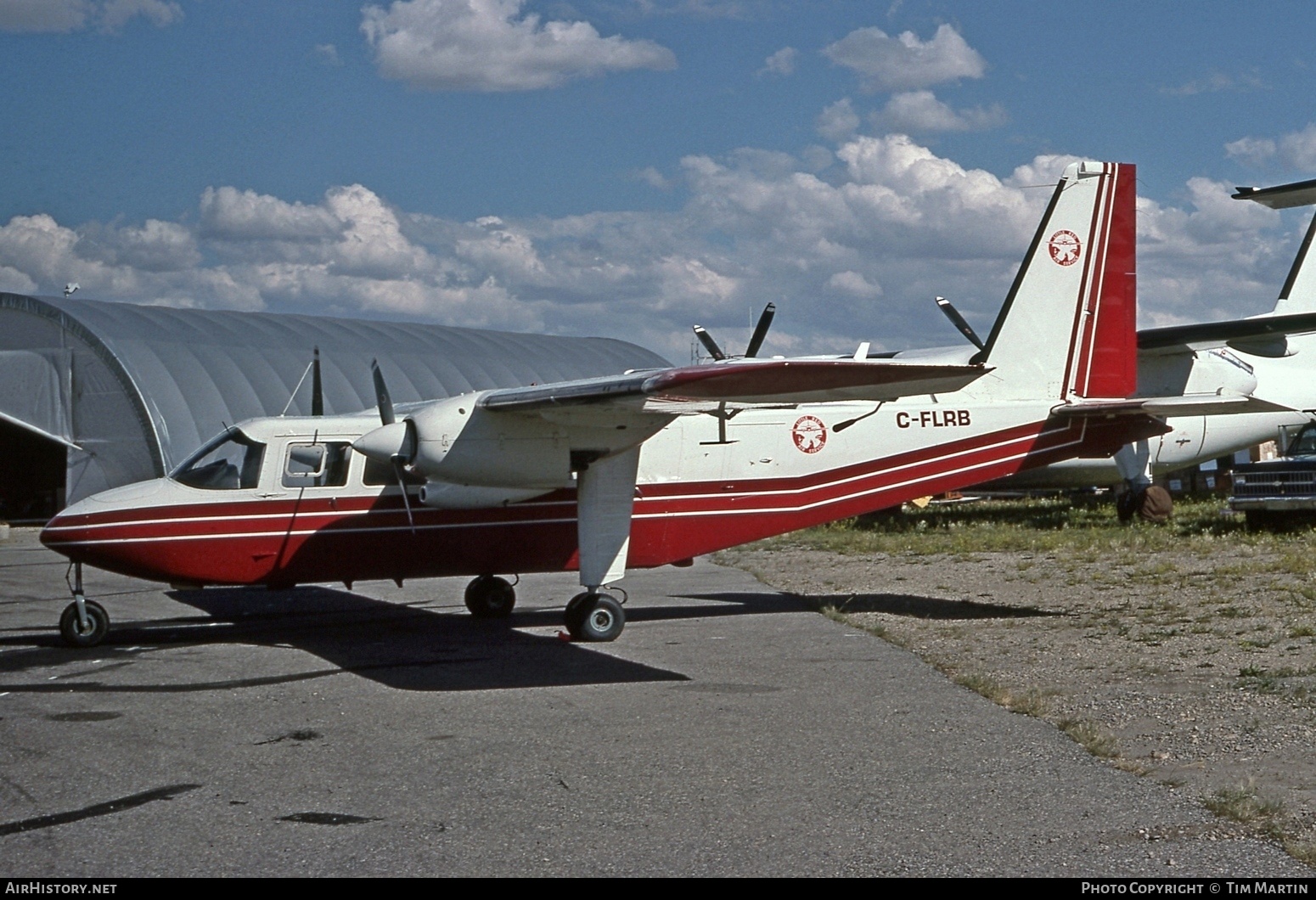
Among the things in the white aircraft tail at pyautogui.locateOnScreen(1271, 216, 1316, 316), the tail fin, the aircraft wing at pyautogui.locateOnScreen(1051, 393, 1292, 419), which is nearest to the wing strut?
the tail fin

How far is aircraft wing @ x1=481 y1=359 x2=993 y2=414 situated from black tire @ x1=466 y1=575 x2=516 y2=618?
4.63 m

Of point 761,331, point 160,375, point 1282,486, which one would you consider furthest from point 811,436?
point 160,375

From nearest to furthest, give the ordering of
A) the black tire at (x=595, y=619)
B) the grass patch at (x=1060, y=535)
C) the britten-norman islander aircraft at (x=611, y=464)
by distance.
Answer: the britten-norman islander aircraft at (x=611, y=464) → the black tire at (x=595, y=619) → the grass patch at (x=1060, y=535)

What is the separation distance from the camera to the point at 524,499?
13.8 metres

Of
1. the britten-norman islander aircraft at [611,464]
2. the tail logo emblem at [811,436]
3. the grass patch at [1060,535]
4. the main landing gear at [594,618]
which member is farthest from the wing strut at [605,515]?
the grass patch at [1060,535]

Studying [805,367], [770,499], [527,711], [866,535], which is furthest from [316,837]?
[866,535]

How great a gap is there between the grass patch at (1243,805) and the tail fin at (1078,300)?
9.44 metres

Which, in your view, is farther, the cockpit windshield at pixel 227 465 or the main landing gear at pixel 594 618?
the cockpit windshield at pixel 227 465

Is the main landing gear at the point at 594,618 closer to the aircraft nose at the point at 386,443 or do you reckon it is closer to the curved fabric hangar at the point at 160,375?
the aircraft nose at the point at 386,443

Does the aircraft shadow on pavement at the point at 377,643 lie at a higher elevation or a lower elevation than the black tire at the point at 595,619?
lower

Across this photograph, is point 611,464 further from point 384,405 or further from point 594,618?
point 384,405

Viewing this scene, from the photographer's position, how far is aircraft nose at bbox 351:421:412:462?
41.3 feet

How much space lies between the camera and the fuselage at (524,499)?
13453 millimetres

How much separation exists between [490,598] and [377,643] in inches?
80.3
